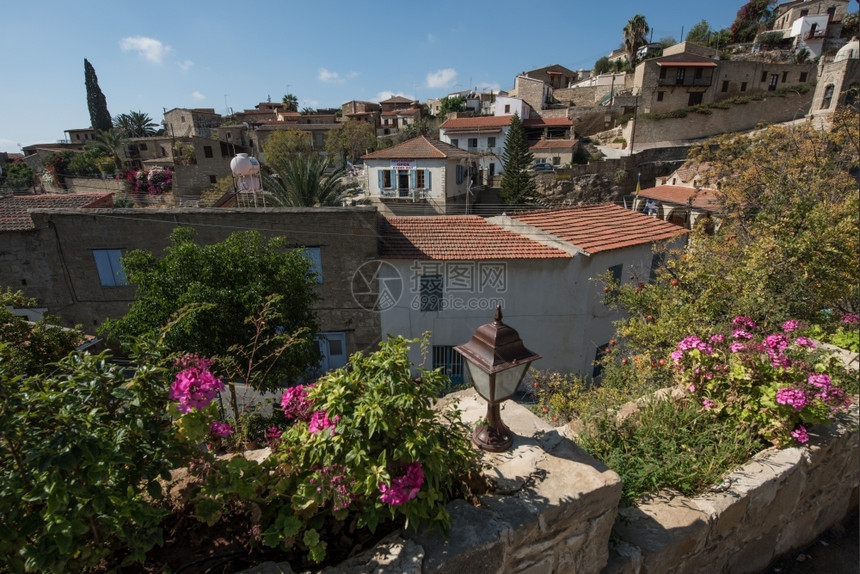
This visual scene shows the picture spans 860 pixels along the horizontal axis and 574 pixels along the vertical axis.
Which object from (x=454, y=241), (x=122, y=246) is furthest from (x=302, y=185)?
(x=454, y=241)

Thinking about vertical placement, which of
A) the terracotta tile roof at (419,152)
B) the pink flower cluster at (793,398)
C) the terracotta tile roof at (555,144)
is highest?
the terracotta tile roof at (555,144)

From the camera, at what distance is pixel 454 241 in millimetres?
13125

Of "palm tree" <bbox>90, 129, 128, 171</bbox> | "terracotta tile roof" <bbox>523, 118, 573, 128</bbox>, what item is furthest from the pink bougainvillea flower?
"palm tree" <bbox>90, 129, 128, 171</bbox>

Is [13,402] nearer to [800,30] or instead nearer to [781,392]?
[781,392]

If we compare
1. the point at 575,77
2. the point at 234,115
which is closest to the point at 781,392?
the point at 575,77

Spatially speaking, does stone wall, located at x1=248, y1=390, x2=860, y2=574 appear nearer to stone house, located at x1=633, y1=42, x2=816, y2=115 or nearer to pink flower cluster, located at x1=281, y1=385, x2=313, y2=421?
pink flower cluster, located at x1=281, y1=385, x2=313, y2=421

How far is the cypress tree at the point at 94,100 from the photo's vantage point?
53.1 m

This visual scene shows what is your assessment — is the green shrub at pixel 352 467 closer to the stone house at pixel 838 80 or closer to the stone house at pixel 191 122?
the stone house at pixel 838 80

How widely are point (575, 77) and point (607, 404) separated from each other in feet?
221

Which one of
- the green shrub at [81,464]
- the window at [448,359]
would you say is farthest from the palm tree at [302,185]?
the green shrub at [81,464]

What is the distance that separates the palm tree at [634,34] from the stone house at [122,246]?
184 ft

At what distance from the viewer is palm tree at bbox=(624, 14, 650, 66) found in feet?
171

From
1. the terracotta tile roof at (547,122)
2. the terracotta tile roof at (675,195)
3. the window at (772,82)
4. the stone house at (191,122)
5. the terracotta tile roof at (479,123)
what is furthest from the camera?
the stone house at (191,122)

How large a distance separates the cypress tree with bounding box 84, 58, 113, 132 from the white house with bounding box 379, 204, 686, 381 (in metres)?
61.5
